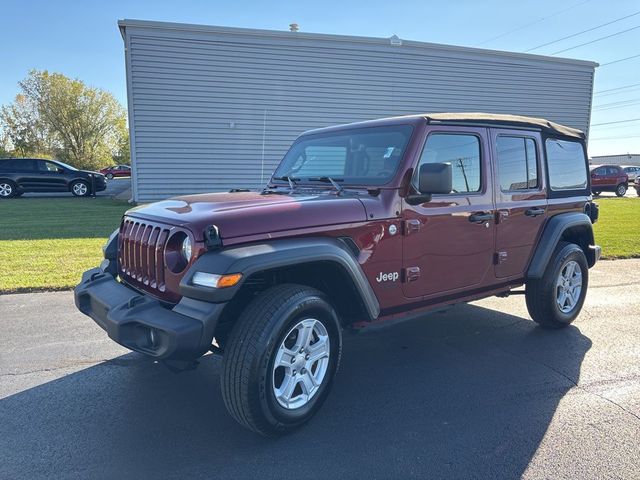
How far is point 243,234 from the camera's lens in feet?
9.46

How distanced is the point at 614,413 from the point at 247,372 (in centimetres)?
244

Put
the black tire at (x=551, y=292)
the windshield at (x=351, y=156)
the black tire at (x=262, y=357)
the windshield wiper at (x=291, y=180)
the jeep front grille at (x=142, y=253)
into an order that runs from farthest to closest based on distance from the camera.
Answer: the black tire at (x=551, y=292) < the windshield wiper at (x=291, y=180) < the windshield at (x=351, y=156) < the jeep front grille at (x=142, y=253) < the black tire at (x=262, y=357)

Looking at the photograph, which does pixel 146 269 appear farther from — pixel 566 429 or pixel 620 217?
pixel 620 217

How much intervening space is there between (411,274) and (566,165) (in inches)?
99.6

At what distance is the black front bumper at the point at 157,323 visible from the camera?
2.63m

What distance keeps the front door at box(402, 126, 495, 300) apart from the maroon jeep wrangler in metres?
0.01

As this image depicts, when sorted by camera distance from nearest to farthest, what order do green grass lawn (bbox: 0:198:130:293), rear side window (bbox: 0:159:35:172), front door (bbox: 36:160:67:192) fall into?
green grass lawn (bbox: 0:198:130:293), rear side window (bbox: 0:159:35:172), front door (bbox: 36:160:67:192)

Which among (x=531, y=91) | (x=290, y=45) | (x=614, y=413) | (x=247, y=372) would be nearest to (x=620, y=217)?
(x=531, y=91)

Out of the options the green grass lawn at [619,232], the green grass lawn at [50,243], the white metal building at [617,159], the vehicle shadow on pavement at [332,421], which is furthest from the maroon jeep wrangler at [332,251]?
the white metal building at [617,159]

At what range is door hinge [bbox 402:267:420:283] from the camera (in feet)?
11.8

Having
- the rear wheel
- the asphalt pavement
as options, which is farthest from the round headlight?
the rear wheel

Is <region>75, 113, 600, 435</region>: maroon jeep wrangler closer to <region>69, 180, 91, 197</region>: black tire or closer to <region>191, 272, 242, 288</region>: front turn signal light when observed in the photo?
<region>191, 272, 242, 288</region>: front turn signal light

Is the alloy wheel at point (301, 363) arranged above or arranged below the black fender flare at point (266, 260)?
below

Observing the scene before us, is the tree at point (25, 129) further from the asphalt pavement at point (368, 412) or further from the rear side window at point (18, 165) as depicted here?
the asphalt pavement at point (368, 412)
